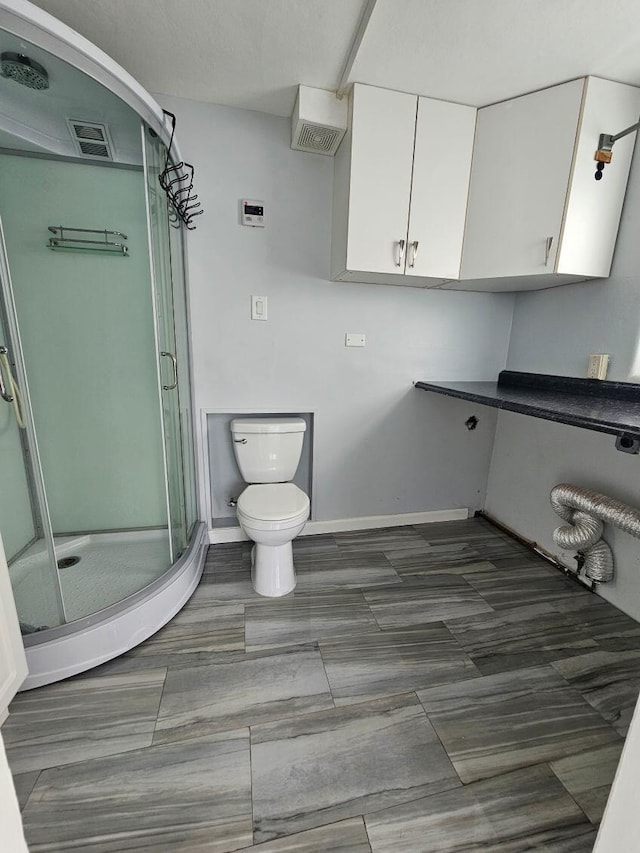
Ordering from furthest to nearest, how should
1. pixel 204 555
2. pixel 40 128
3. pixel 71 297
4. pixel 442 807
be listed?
1. pixel 204 555
2. pixel 71 297
3. pixel 40 128
4. pixel 442 807

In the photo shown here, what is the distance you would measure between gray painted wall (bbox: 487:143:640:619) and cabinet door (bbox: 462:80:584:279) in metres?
0.35

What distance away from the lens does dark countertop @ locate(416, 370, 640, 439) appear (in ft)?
3.75

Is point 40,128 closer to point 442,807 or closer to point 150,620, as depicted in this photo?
point 150,620

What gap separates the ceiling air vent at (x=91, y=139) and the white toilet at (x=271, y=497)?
1.31 meters

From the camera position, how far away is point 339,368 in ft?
6.83

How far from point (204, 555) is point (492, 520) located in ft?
6.25

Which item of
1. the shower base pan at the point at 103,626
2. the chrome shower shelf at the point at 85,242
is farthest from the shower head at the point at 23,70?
the shower base pan at the point at 103,626

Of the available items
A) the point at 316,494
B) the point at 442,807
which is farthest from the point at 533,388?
the point at 442,807

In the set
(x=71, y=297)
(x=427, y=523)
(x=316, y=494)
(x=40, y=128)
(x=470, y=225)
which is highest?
(x=40, y=128)

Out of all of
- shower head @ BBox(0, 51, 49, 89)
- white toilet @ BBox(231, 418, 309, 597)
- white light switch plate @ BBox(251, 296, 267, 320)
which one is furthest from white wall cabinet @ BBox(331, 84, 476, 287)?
shower head @ BBox(0, 51, 49, 89)

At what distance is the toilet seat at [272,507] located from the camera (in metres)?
1.54

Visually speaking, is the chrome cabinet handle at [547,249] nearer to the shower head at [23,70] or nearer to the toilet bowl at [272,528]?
the toilet bowl at [272,528]

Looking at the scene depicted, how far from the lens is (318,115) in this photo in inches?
61.3

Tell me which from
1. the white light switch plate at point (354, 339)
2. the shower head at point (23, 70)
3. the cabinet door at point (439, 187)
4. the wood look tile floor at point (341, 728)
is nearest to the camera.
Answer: the wood look tile floor at point (341, 728)
